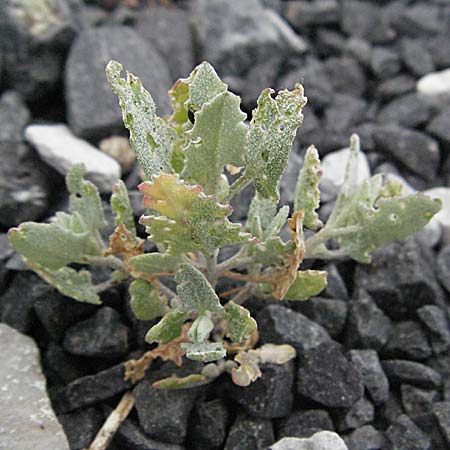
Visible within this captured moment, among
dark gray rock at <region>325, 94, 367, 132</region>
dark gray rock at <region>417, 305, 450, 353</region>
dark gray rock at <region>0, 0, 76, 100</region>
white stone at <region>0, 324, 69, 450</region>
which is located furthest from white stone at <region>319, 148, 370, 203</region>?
dark gray rock at <region>0, 0, 76, 100</region>

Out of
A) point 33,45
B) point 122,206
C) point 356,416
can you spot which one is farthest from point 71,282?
point 33,45

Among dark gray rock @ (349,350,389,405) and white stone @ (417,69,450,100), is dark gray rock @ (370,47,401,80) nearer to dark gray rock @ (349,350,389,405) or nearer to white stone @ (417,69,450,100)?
white stone @ (417,69,450,100)

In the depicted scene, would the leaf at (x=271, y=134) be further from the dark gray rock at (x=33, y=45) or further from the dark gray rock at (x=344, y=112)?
the dark gray rock at (x=33, y=45)

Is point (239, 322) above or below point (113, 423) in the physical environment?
above

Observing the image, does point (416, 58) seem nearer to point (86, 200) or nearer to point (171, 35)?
point (171, 35)

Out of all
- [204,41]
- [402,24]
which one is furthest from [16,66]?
[402,24]

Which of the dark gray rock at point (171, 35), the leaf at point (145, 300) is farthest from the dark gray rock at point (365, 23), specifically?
the leaf at point (145, 300)
